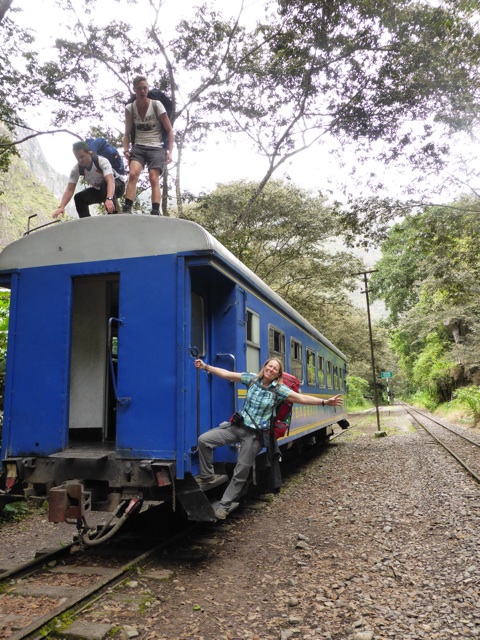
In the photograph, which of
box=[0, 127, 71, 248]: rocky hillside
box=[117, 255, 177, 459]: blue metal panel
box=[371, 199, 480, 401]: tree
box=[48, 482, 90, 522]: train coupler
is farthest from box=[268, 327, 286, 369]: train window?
box=[0, 127, 71, 248]: rocky hillside

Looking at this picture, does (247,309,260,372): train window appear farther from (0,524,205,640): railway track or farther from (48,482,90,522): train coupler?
(48,482,90,522): train coupler

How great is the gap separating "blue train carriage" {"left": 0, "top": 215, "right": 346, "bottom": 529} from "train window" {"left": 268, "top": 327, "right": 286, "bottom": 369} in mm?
1408

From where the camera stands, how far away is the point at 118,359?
4.74 m

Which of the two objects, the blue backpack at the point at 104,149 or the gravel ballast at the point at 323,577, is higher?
the blue backpack at the point at 104,149

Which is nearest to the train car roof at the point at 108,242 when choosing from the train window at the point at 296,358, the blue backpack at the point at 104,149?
the blue backpack at the point at 104,149

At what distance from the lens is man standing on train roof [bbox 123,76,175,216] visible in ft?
19.5

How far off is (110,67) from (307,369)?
28.0 feet

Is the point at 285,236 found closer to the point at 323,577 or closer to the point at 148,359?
the point at 148,359

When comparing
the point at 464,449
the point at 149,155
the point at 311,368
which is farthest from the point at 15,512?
the point at 464,449

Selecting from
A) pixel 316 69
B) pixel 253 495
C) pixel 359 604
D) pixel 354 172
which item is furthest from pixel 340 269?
pixel 359 604

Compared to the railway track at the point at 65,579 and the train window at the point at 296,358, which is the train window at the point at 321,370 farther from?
the railway track at the point at 65,579

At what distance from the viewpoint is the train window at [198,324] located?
17.3 ft

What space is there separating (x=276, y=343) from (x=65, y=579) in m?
4.38

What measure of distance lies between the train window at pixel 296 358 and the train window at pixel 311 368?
82cm
